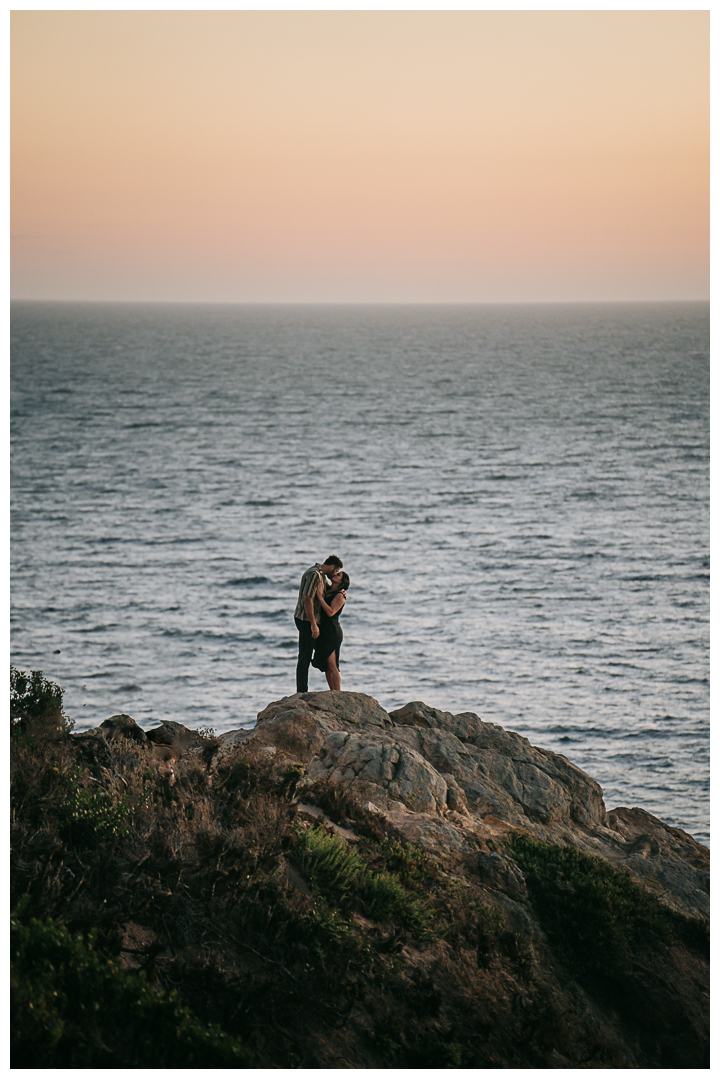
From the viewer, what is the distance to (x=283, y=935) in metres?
7.52

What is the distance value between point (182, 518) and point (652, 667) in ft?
96.6

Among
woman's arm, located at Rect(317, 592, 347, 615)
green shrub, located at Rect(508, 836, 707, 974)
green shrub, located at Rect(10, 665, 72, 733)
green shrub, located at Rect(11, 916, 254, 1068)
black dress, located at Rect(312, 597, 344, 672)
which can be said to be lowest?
green shrub, located at Rect(508, 836, 707, 974)

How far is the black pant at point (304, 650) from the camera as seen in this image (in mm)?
12656

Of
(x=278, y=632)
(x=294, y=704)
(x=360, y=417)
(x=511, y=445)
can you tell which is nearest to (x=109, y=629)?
(x=278, y=632)

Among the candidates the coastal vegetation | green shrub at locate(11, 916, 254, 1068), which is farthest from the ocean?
green shrub at locate(11, 916, 254, 1068)

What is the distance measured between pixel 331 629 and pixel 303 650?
23.4 inches

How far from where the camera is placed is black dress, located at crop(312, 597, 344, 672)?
12.8m

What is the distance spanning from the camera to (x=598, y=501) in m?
55.7

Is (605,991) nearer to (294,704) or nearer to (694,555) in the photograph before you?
(294,704)

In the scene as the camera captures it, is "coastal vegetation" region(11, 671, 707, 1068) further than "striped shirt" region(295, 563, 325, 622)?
No

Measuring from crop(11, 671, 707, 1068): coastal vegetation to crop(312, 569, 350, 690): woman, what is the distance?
302 cm

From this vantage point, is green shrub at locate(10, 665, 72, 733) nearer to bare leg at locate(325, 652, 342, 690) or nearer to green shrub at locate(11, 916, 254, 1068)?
bare leg at locate(325, 652, 342, 690)

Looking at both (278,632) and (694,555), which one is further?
(694,555)

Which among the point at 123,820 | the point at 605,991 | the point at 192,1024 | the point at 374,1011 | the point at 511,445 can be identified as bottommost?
the point at 605,991
